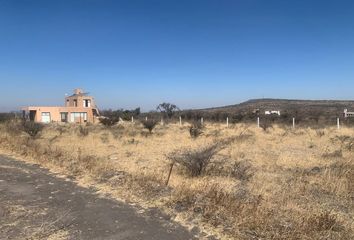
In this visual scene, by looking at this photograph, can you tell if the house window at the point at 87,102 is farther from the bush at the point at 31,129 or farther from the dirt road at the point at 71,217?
the dirt road at the point at 71,217

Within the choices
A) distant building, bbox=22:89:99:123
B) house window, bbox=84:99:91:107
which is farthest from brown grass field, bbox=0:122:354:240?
house window, bbox=84:99:91:107

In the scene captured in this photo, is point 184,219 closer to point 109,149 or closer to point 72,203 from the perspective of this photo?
point 72,203

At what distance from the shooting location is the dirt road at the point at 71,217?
5648 millimetres

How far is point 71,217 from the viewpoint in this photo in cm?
644

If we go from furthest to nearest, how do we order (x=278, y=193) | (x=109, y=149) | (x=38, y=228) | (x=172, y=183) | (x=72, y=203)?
(x=109, y=149)
(x=172, y=183)
(x=278, y=193)
(x=72, y=203)
(x=38, y=228)

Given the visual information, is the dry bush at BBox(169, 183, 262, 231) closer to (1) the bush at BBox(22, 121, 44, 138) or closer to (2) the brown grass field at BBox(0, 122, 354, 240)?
(2) the brown grass field at BBox(0, 122, 354, 240)

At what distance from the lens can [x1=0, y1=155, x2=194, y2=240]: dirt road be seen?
5648 mm

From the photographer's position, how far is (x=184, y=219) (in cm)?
627

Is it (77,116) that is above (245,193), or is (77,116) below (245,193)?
above

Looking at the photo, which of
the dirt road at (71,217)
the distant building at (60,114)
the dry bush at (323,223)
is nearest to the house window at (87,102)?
the distant building at (60,114)

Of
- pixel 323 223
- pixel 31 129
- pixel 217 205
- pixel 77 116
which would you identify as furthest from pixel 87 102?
pixel 323 223

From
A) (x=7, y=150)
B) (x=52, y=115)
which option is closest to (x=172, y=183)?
(x=7, y=150)

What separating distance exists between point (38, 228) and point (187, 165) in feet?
18.3

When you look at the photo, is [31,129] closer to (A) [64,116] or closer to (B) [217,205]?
(B) [217,205]
